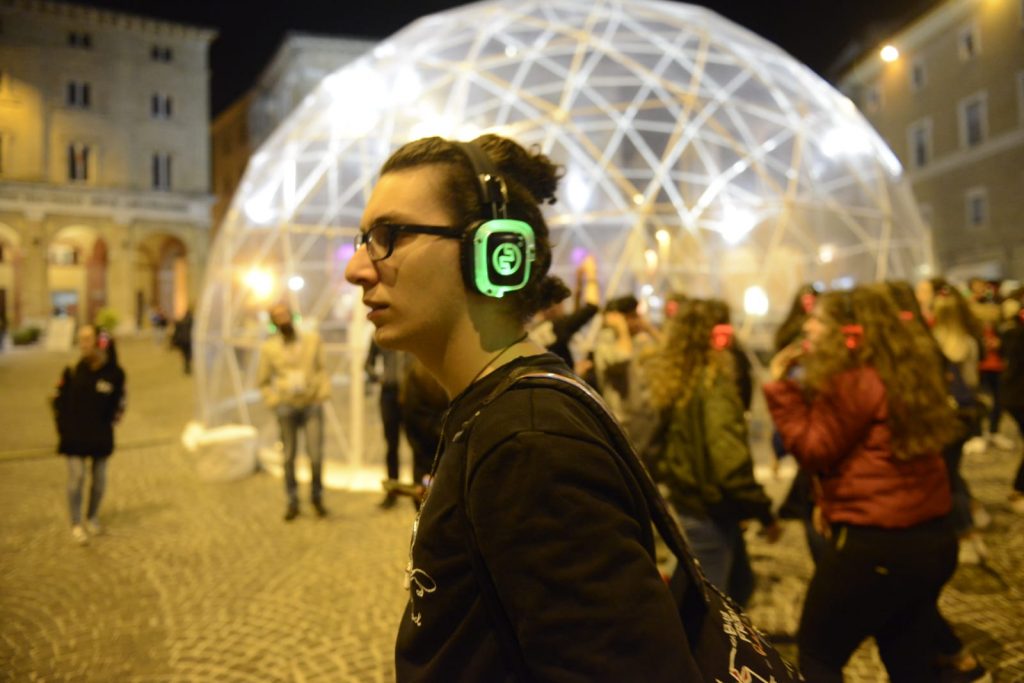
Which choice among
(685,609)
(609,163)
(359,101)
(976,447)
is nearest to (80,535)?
(685,609)

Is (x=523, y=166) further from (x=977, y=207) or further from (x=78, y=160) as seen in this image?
(x=977, y=207)

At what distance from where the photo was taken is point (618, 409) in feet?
15.2

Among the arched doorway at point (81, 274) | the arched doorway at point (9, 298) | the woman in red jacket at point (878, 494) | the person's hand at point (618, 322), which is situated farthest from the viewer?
the arched doorway at point (81, 274)

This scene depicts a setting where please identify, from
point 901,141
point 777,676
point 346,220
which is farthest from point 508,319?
point 901,141

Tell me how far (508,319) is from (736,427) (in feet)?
6.95

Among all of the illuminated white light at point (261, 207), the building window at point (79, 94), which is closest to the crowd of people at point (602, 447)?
the illuminated white light at point (261, 207)

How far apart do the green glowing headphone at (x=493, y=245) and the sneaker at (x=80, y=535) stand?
5.53 metres

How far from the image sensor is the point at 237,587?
13.9ft

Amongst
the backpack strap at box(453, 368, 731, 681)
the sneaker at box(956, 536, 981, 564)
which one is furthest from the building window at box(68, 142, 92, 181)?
the sneaker at box(956, 536, 981, 564)

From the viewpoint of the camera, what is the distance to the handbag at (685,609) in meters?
0.85

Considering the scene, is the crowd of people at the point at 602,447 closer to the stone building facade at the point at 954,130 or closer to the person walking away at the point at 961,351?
the person walking away at the point at 961,351

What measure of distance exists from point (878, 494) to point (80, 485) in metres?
5.84

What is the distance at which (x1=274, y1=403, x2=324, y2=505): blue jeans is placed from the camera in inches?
222

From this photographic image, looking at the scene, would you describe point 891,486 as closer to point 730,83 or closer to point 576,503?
point 576,503
